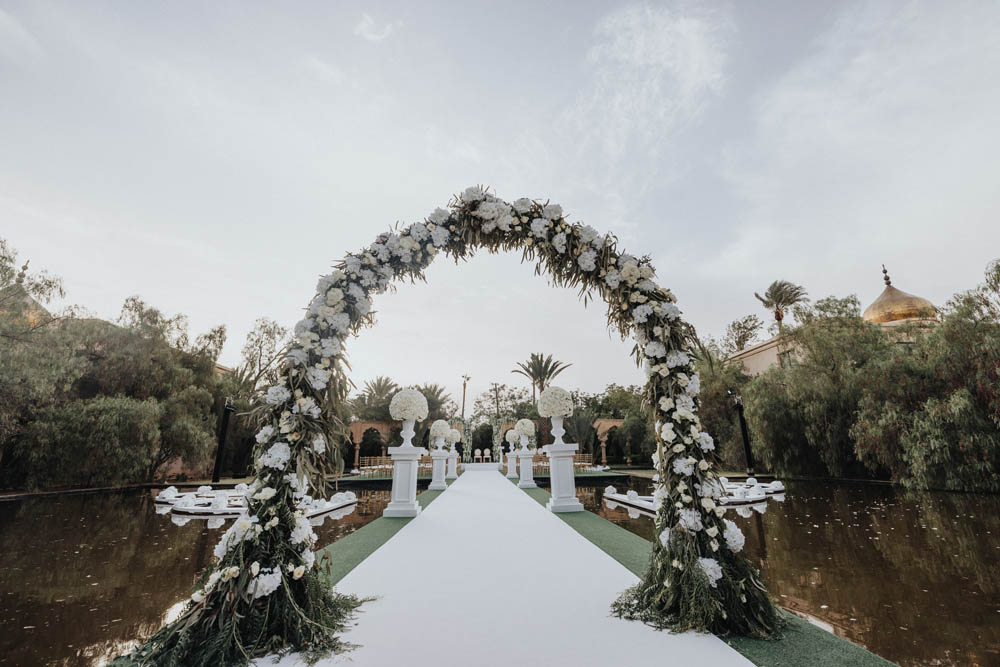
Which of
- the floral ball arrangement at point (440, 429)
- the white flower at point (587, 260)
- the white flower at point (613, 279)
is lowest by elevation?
the floral ball arrangement at point (440, 429)

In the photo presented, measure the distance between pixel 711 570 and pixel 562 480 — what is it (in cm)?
488

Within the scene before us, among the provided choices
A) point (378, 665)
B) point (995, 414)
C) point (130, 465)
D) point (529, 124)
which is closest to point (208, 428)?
point (130, 465)

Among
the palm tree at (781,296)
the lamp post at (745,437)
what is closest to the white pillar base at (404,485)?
the lamp post at (745,437)

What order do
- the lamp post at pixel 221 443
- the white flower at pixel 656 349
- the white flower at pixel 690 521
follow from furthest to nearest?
the lamp post at pixel 221 443 → the white flower at pixel 656 349 → the white flower at pixel 690 521

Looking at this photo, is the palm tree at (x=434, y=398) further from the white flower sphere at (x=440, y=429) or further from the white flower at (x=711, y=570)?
the white flower at (x=711, y=570)

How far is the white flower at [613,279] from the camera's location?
122 inches

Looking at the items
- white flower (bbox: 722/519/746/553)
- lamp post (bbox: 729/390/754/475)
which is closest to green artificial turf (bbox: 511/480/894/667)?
white flower (bbox: 722/519/746/553)

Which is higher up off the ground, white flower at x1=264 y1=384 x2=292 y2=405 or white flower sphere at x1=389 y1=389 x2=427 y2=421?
white flower sphere at x1=389 y1=389 x2=427 y2=421

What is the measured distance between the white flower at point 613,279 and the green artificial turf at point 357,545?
2.71 metres

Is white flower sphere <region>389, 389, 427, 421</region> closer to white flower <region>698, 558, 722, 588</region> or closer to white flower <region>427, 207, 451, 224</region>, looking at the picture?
white flower <region>427, 207, 451, 224</region>

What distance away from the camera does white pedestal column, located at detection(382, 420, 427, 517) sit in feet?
22.4

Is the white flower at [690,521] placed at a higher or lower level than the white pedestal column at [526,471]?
higher

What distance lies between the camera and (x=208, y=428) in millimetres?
14711

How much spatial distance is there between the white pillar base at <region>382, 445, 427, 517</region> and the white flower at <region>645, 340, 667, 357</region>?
5155 millimetres
